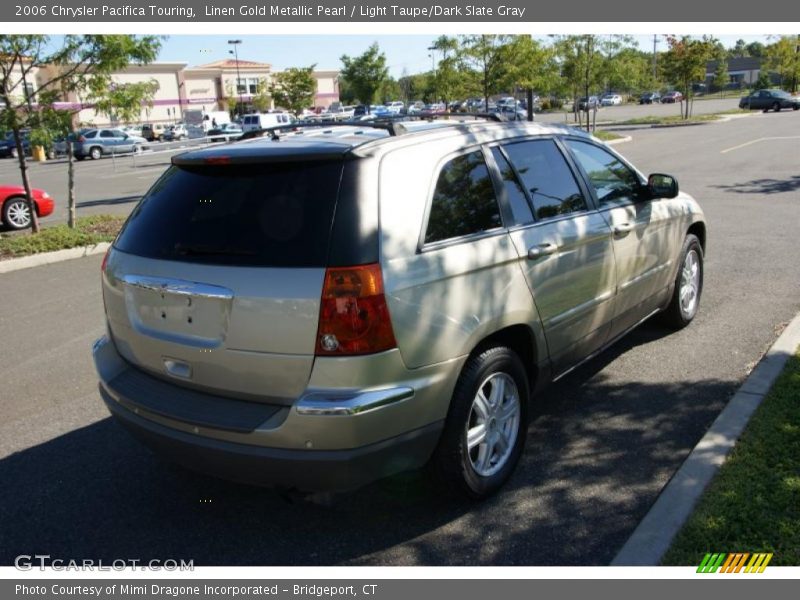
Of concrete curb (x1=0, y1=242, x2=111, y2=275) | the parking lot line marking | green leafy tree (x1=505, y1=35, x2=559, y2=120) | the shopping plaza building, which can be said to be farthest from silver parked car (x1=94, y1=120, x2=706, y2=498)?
the shopping plaza building

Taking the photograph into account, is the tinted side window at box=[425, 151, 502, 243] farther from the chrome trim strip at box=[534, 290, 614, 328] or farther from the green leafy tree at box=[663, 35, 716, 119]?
the green leafy tree at box=[663, 35, 716, 119]

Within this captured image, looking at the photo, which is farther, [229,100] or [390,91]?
[229,100]

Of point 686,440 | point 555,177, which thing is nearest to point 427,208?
point 555,177

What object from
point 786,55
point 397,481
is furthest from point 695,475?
point 786,55

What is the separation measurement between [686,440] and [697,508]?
0.86 metres

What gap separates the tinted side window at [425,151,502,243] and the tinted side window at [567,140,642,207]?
1.18 metres

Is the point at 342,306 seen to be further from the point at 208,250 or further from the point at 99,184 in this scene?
the point at 99,184

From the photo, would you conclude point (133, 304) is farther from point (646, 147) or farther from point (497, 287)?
point (646, 147)

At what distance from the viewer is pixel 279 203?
124 inches

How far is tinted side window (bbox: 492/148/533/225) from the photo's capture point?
3838mm

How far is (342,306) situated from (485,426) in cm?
115

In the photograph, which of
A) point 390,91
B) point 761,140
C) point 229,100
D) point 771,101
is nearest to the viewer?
point 761,140

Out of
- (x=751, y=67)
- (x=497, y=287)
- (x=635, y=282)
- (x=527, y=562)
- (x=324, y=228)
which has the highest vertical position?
(x=751, y=67)

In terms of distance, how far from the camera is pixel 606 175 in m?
4.91
